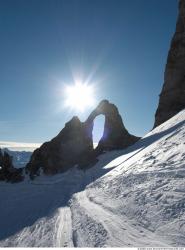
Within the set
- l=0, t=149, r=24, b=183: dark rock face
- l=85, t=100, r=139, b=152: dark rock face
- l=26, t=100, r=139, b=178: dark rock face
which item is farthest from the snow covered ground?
l=85, t=100, r=139, b=152: dark rock face

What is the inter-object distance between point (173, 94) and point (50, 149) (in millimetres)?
29992

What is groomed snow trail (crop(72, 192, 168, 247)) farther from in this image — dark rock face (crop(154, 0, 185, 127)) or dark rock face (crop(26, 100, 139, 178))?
dark rock face (crop(26, 100, 139, 178))

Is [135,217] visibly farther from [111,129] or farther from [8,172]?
[111,129]

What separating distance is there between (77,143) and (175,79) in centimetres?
2662

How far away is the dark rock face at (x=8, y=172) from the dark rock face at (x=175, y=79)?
95.6 feet

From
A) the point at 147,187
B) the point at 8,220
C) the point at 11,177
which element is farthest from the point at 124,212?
the point at 11,177

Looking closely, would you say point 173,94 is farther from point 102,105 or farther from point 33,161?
point 33,161

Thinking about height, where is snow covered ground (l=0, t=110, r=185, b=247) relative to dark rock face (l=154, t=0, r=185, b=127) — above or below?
below

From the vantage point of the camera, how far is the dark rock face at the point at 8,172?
2340 inches

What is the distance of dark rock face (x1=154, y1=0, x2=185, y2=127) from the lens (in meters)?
49.1

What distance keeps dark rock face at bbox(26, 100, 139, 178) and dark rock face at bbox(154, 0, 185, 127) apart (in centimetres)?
1362

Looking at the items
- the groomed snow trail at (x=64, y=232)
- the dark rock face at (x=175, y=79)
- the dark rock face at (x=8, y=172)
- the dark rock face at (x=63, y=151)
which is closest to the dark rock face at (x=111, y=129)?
the dark rock face at (x=63, y=151)

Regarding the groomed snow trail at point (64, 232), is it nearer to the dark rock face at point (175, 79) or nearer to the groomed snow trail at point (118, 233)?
the groomed snow trail at point (118, 233)

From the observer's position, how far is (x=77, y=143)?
6712 cm
